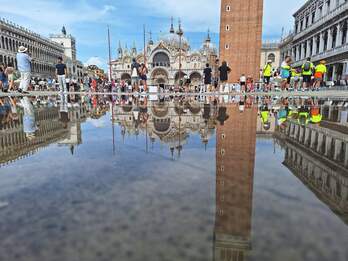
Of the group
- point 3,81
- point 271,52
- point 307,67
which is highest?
point 271,52

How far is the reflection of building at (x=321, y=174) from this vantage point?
3.61 feet

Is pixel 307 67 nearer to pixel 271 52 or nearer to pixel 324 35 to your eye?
pixel 324 35

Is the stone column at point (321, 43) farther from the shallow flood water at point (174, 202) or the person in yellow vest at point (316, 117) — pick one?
the shallow flood water at point (174, 202)

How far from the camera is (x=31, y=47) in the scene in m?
57.0

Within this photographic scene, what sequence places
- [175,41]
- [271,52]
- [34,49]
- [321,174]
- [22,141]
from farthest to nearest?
1. [175,41]
2. [271,52]
3. [34,49]
4. [22,141]
5. [321,174]

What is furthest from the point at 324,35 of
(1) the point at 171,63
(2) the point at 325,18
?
(1) the point at 171,63

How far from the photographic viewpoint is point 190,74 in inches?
2489

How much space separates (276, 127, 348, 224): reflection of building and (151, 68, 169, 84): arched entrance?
6075 centimetres

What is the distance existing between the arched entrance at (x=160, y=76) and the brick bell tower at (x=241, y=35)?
26.0m

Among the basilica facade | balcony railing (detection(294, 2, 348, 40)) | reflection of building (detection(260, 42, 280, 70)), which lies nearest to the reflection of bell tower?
balcony railing (detection(294, 2, 348, 40))

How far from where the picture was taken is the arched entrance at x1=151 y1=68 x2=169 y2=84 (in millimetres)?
61500

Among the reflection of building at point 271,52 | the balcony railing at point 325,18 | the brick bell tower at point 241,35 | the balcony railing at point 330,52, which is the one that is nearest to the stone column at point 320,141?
the balcony railing at point 330,52

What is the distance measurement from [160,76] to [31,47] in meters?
28.4

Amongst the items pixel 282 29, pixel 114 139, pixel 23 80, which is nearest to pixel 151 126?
pixel 114 139
